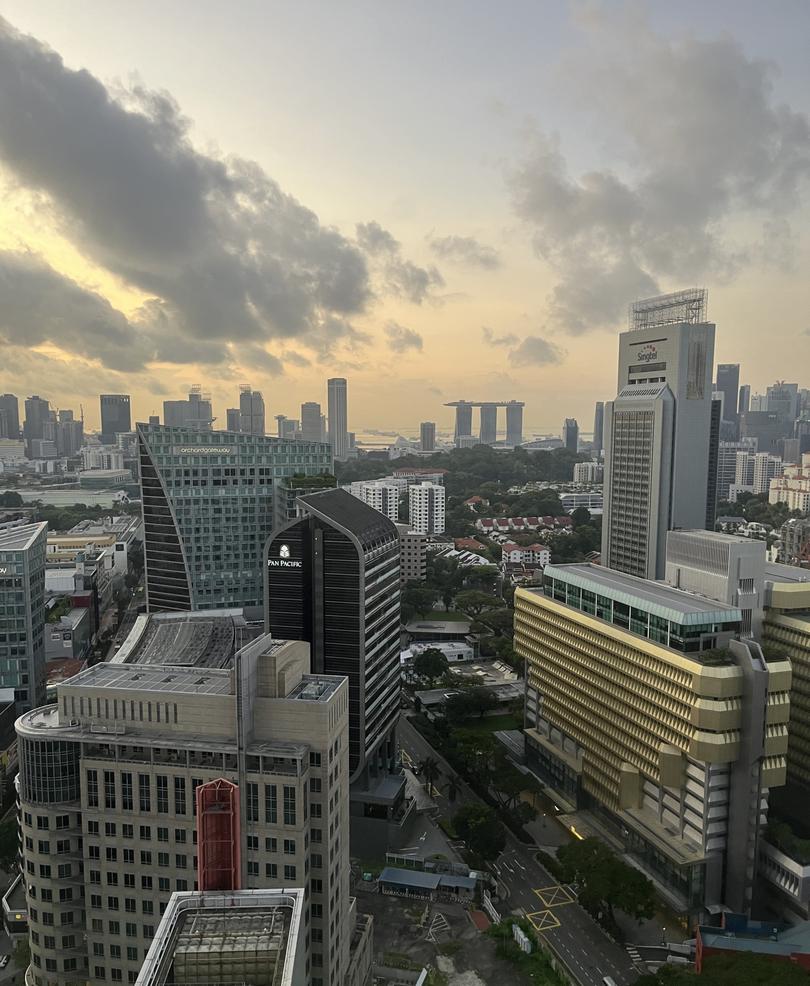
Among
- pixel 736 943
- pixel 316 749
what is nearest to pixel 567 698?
pixel 736 943

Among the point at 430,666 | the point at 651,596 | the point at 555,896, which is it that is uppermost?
the point at 651,596

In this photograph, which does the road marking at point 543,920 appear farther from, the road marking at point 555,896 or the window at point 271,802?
the window at point 271,802

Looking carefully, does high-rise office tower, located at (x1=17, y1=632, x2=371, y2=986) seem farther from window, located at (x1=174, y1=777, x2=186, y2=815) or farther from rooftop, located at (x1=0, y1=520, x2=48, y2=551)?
rooftop, located at (x1=0, y1=520, x2=48, y2=551)

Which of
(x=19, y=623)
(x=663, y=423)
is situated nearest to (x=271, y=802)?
(x=19, y=623)

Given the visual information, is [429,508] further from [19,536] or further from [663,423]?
[19,536]

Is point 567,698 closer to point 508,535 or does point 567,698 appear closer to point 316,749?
point 316,749

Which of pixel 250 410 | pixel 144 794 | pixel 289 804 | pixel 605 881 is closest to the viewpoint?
pixel 289 804

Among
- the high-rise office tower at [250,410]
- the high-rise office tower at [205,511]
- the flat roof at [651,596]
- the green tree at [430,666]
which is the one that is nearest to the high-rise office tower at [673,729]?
the flat roof at [651,596]
